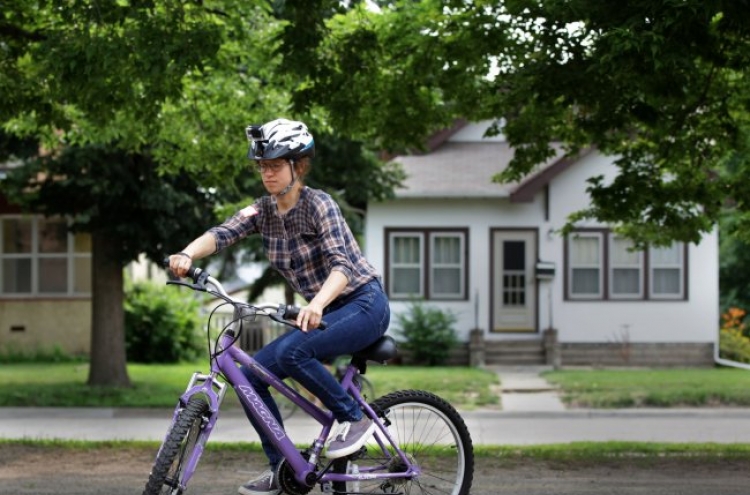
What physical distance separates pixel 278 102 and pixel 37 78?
6028 millimetres

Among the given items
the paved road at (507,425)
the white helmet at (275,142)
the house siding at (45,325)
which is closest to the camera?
the white helmet at (275,142)

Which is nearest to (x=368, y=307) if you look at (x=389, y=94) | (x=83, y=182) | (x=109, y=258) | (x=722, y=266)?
(x=389, y=94)

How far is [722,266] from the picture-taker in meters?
35.8

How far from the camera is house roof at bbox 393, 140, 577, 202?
28375mm

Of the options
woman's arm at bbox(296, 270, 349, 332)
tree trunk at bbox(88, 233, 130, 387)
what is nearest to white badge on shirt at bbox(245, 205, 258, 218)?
woman's arm at bbox(296, 270, 349, 332)

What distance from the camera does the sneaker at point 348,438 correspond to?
6043 mm

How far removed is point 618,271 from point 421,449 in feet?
76.6

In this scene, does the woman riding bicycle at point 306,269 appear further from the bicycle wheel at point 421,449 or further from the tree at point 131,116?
the tree at point 131,116

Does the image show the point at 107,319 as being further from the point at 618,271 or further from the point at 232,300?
the point at 232,300

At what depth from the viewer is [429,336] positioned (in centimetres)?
2775

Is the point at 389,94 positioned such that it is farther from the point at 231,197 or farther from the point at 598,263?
the point at 598,263

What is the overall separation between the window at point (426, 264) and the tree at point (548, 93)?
14.5m

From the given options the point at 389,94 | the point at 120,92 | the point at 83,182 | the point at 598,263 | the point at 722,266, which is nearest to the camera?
the point at 120,92

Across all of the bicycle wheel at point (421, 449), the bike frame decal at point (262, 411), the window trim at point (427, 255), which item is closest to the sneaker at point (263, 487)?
the bike frame decal at point (262, 411)
